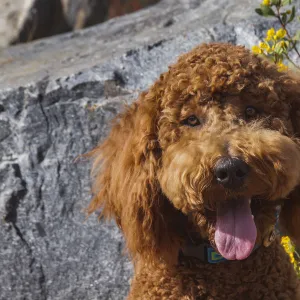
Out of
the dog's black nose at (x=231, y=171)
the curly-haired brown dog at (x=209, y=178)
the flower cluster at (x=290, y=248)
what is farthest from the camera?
the flower cluster at (x=290, y=248)

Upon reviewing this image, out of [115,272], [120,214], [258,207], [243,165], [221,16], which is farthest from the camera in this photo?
[221,16]

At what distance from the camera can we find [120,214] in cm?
290

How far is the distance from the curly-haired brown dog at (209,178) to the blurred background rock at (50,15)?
554cm

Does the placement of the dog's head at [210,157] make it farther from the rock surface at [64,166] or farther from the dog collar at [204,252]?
the rock surface at [64,166]

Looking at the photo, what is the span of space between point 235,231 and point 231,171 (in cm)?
27

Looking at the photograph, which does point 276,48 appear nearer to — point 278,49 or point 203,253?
point 278,49

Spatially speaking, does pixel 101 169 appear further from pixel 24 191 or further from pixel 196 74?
pixel 24 191

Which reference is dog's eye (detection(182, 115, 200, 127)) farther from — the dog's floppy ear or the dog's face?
the dog's floppy ear

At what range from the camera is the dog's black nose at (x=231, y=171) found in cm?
240

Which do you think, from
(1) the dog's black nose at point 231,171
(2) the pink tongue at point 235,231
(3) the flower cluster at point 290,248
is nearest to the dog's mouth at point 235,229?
(2) the pink tongue at point 235,231

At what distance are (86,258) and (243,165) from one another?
182cm

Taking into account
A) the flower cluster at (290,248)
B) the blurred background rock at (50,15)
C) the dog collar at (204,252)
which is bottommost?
the flower cluster at (290,248)

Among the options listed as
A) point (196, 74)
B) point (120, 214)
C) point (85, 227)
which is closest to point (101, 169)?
point (120, 214)

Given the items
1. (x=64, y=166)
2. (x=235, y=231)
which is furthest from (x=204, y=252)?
(x=64, y=166)
